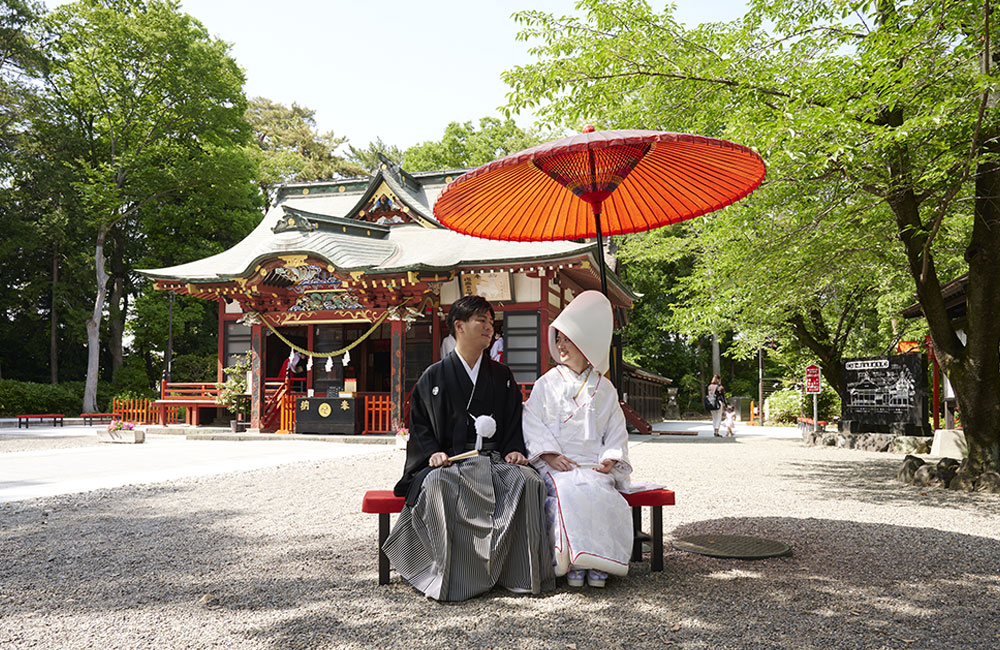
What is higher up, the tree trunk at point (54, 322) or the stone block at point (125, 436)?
the tree trunk at point (54, 322)

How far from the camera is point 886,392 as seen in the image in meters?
12.8

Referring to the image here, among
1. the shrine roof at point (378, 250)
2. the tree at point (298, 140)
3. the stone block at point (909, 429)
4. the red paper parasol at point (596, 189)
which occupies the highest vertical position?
the tree at point (298, 140)

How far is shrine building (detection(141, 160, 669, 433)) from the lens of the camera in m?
13.2

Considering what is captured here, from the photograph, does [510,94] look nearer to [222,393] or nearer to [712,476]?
[712,476]

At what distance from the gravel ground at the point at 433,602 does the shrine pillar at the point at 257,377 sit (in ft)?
26.5

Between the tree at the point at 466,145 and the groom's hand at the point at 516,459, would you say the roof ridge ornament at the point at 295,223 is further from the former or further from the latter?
the tree at the point at 466,145

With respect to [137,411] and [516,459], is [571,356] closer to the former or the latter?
[516,459]

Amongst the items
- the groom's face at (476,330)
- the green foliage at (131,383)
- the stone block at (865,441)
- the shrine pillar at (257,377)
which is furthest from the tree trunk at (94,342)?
the groom's face at (476,330)

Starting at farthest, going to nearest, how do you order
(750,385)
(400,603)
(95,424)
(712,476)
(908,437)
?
(750,385), (95,424), (908,437), (712,476), (400,603)

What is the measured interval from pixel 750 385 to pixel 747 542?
98.2 ft

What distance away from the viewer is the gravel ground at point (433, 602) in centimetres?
288

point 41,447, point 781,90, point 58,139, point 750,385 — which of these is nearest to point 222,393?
point 41,447

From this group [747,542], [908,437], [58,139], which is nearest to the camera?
[747,542]

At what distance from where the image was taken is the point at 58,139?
81.3 feet
